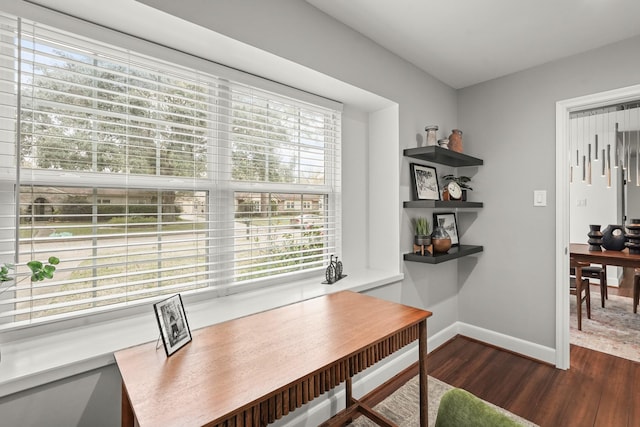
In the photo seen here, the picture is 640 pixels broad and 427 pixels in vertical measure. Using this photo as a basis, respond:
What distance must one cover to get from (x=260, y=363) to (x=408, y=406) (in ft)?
4.63

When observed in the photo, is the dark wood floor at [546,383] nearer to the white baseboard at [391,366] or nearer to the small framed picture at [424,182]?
the white baseboard at [391,366]

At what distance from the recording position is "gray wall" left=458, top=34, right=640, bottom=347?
2443 mm

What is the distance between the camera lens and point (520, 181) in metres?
2.70

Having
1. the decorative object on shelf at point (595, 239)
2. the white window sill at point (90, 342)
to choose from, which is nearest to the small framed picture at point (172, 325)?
the white window sill at point (90, 342)

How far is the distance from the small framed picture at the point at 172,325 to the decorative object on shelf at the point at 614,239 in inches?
169

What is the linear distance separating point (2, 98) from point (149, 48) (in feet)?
2.01

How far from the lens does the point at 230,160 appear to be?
5.99ft

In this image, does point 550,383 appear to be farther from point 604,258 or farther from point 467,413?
point 467,413

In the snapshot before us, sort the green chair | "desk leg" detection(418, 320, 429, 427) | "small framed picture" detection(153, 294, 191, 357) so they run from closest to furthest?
the green chair, "small framed picture" detection(153, 294, 191, 357), "desk leg" detection(418, 320, 429, 427)

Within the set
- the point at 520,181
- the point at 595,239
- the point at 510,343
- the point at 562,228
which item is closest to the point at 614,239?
the point at 595,239

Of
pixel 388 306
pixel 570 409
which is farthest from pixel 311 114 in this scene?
pixel 570 409

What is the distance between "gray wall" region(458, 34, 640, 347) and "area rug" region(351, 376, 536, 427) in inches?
38.6

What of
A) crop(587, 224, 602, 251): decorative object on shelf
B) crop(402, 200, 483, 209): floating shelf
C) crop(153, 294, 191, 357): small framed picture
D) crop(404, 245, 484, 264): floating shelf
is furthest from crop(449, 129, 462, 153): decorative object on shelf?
crop(153, 294, 191, 357): small framed picture

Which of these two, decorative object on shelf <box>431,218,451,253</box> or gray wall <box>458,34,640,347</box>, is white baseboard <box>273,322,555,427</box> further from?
decorative object on shelf <box>431,218,451,253</box>
